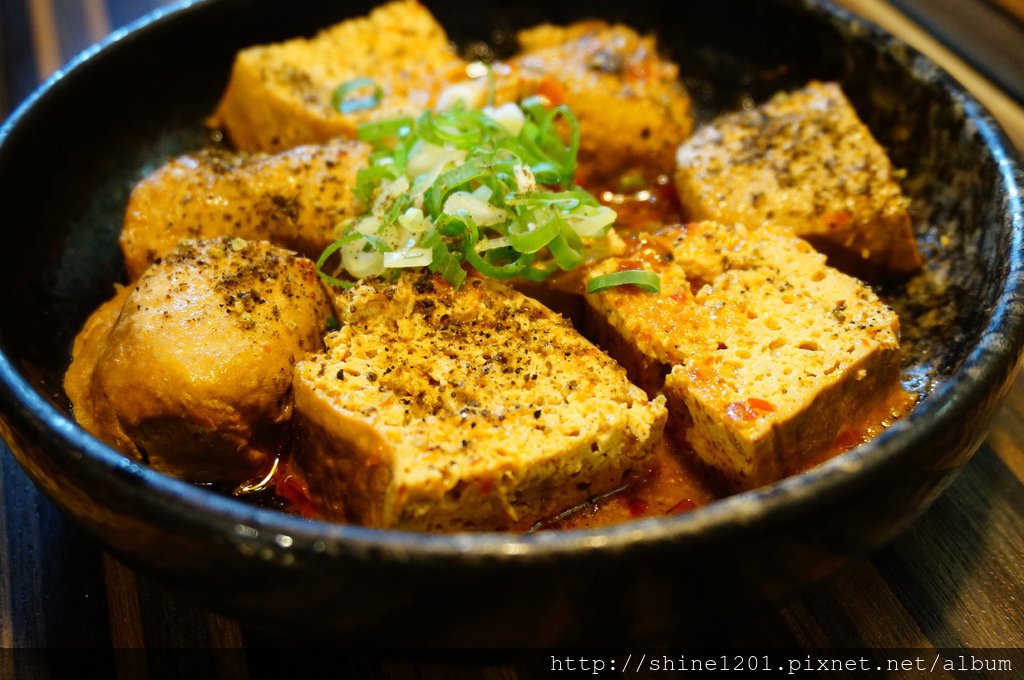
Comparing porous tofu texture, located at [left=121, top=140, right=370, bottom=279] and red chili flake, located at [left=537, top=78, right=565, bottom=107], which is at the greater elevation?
red chili flake, located at [left=537, top=78, right=565, bottom=107]

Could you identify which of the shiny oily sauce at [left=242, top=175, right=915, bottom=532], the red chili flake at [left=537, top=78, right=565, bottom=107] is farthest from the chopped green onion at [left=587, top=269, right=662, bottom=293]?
the red chili flake at [left=537, top=78, right=565, bottom=107]

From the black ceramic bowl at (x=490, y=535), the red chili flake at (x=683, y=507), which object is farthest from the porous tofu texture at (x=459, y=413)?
the black ceramic bowl at (x=490, y=535)

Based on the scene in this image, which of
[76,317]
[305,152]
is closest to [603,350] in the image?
[305,152]

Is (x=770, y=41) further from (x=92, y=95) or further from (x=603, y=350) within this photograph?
(x=92, y=95)

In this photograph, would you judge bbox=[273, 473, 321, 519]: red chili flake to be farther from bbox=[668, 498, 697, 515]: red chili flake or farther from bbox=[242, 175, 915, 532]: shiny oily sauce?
bbox=[668, 498, 697, 515]: red chili flake

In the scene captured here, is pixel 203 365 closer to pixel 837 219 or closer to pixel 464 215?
pixel 464 215

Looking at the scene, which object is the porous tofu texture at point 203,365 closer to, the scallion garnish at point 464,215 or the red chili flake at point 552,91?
the scallion garnish at point 464,215
